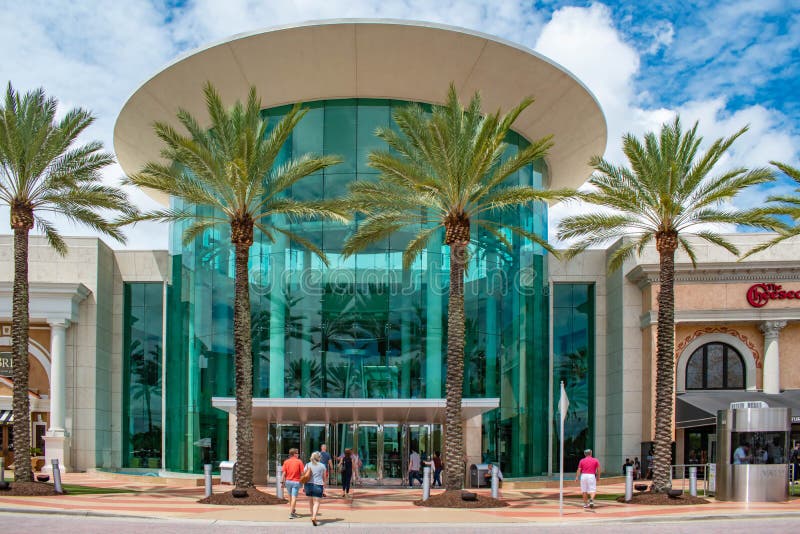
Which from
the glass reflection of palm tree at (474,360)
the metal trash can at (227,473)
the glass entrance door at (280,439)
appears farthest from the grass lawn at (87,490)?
the glass reflection of palm tree at (474,360)

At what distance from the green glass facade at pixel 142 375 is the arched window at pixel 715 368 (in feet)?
78.5

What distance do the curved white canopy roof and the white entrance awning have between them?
13.1 m

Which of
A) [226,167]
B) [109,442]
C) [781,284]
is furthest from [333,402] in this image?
[781,284]

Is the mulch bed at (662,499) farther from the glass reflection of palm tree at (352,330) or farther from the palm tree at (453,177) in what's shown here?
the glass reflection of palm tree at (352,330)

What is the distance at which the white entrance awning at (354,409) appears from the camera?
2955cm

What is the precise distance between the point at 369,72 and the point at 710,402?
1899 cm

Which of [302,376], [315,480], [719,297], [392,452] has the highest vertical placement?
[719,297]

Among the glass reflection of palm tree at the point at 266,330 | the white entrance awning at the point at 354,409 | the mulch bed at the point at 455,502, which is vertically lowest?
the mulch bed at the point at 455,502

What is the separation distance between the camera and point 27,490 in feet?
81.0

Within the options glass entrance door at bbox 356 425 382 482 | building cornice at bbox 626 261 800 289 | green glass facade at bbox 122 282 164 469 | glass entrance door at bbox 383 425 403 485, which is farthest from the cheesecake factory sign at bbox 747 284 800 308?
green glass facade at bbox 122 282 164 469

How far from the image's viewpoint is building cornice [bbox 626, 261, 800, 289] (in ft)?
122

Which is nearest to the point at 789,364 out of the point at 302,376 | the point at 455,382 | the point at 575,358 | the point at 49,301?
the point at 575,358

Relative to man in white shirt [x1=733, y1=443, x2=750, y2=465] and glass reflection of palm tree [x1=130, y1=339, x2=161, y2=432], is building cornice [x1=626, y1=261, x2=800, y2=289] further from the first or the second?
glass reflection of palm tree [x1=130, y1=339, x2=161, y2=432]

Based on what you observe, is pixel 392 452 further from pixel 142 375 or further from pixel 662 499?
pixel 142 375
